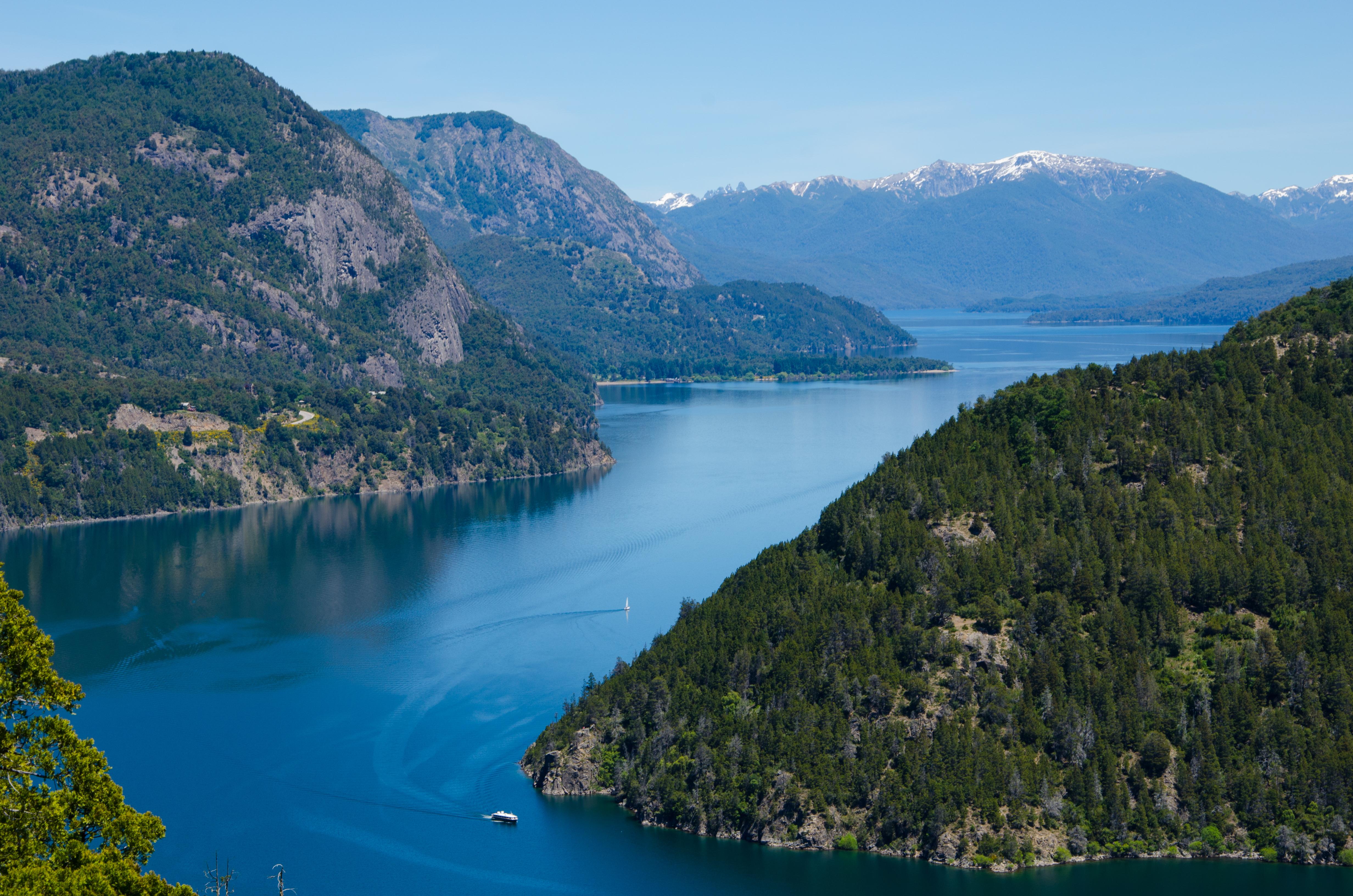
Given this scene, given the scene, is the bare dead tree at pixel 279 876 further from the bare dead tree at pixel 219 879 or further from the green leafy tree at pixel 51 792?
the green leafy tree at pixel 51 792

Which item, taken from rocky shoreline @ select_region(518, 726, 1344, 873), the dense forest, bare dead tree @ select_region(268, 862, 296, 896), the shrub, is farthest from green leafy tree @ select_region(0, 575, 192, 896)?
the shrub

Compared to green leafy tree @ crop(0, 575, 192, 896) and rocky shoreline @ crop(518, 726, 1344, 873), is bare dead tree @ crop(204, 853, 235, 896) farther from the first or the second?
green leafy tree @ crop(0, 575, 192, 896)

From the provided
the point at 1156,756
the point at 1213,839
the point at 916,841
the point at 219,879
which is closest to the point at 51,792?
the point at 219,879

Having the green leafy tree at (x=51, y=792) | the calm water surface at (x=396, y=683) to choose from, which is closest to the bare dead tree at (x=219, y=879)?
the calm water surface at (x=396, y=683)

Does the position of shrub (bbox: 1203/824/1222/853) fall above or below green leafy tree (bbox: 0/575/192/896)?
below

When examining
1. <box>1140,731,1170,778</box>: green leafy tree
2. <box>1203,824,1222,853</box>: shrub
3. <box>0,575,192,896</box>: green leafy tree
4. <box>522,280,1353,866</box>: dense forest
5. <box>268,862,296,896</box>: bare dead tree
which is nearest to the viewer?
<box>0,575,192,896</box>: green leafy tree

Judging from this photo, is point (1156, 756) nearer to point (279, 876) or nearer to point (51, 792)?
point (279, 876)
